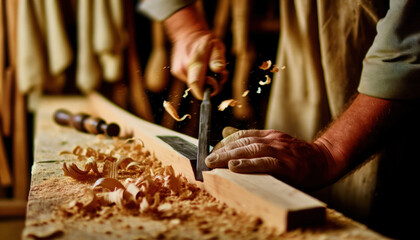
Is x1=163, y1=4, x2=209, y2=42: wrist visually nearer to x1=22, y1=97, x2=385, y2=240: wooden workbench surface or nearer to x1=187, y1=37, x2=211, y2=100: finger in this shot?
x1=187, y1=37, x2=211, y2=100: finger

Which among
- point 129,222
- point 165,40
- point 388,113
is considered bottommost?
point 129,222

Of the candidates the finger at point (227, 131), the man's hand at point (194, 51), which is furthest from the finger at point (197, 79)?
the finger at point (227, 131)

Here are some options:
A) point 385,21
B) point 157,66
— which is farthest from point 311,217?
point 157,66

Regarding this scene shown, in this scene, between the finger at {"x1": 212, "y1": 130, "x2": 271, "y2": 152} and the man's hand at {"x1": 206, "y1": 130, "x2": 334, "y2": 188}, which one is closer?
the man's hand at {"x1": 206, "y1": 130, "x2": 334, "y2": 188}

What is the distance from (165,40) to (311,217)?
2545mm

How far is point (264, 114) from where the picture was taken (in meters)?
2.32

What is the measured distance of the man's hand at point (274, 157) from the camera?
1.11 meters

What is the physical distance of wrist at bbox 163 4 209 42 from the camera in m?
1.58

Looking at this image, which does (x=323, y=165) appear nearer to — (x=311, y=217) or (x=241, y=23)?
(x=311, y=217)

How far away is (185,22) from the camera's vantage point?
1595 mm

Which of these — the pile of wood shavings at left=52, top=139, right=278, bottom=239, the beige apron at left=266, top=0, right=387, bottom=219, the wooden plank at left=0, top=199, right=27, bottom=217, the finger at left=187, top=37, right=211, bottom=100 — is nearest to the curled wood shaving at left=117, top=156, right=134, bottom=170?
the pile of wood shavings at left=52, top=139, right=278, bottom=239

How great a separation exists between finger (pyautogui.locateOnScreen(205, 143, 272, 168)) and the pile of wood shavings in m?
0.09

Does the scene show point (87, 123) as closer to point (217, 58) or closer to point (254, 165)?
point (217, 58)

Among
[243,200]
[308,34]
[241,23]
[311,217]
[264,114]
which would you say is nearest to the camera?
[311,217]
